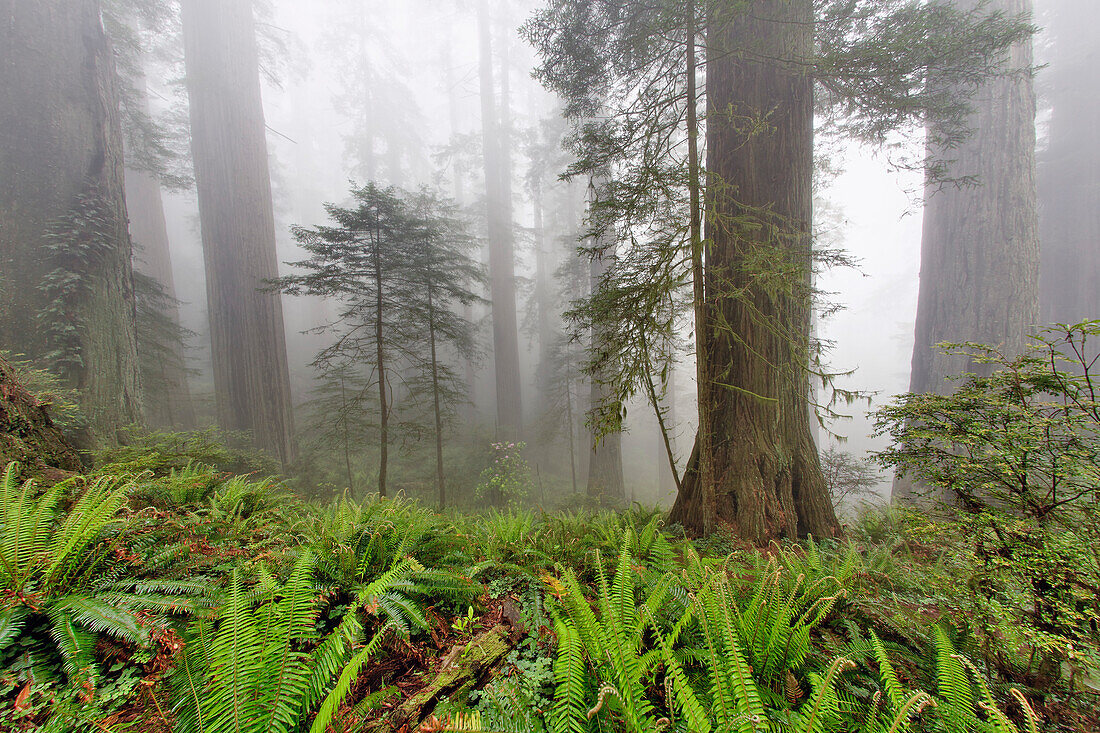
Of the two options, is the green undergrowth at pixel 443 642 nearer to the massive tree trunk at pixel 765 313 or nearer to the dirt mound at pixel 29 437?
the dirt mound at pixel 29 437

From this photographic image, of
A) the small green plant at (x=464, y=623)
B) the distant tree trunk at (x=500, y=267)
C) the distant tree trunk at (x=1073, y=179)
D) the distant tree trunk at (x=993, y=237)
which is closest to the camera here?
the small green plant at (x=464, y=623)

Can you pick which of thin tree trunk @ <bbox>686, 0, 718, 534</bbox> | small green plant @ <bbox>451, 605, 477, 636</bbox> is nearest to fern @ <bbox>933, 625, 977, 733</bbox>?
small green plant @ <bbox>451, 605, 477, 636</bbox>

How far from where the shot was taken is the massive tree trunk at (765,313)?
337 centimetres

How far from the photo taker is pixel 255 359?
6.61 metres

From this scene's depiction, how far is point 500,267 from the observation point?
1306cm

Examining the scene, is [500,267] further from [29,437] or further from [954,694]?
[954,694]

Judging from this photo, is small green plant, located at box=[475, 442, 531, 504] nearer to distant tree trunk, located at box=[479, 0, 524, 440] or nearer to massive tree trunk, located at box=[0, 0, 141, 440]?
distant tree trunk, located at box=[479, 0, 524, 440]

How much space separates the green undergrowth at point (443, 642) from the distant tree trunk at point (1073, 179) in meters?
13.3

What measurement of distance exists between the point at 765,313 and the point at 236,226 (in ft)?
29.3

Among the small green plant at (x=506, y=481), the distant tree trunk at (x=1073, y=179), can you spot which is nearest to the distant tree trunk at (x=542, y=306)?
the small green plant at (x=506, y=481)

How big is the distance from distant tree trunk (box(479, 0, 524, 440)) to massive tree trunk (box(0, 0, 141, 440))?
28.1 ft

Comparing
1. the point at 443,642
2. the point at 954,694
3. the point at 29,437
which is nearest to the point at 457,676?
the point at 443,642

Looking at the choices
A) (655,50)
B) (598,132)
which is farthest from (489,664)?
(655,50)

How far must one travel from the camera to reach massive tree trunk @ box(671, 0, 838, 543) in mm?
3365
